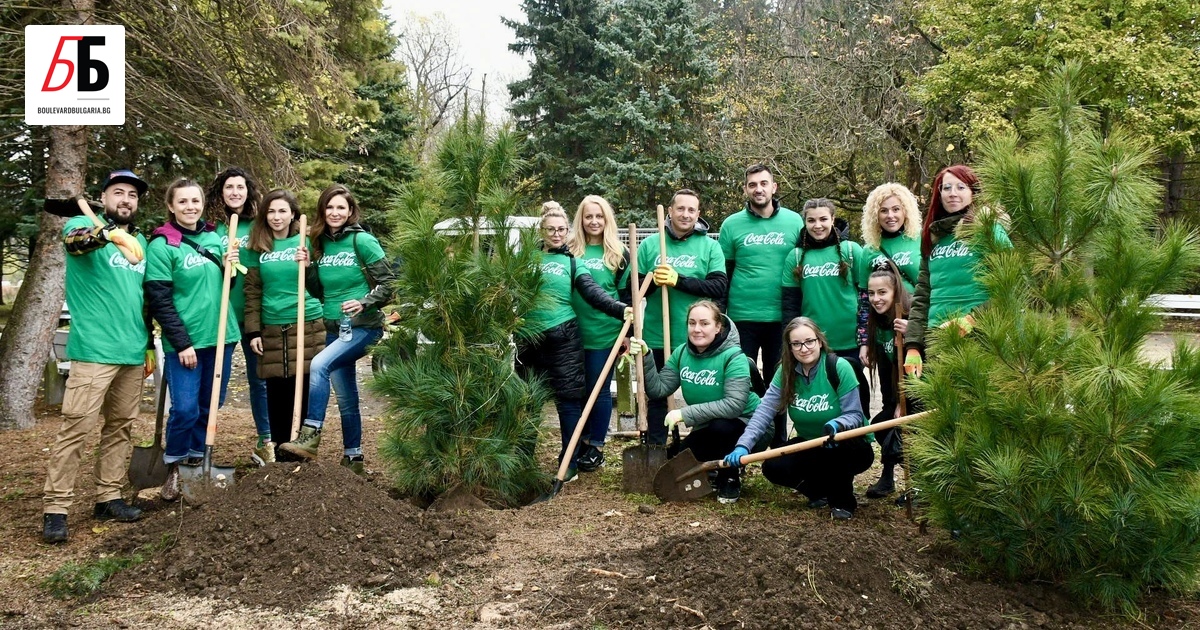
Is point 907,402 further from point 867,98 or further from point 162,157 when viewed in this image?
point 867,98

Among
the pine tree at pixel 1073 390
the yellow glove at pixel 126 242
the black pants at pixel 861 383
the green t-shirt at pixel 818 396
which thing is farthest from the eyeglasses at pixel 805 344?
the yellow glove at pixel 126 242

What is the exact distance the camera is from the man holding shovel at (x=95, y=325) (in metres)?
4.61

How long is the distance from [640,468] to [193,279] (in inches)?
108

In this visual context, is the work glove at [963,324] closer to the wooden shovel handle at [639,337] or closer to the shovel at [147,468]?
the wooden shovel handle at [639,337]

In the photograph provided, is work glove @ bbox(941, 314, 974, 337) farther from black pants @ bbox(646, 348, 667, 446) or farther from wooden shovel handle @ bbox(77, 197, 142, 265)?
wooden shovel handle @ bbox(77, 197, 142, 265)

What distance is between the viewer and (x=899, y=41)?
19328mm

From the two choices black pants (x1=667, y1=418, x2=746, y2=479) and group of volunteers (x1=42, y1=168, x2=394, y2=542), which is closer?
group of volunteers (x1=42, y1=168, x2=394, y2=542)

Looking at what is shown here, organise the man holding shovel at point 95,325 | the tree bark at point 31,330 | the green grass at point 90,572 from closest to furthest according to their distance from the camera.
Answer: the green grass at point 90,572
the man holding shovel at point 95,325
the tree bark at point 31,330

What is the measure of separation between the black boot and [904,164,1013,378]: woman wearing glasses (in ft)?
14.1

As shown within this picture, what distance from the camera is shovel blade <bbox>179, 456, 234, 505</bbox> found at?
4.94 m

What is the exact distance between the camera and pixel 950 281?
4590 millimetres

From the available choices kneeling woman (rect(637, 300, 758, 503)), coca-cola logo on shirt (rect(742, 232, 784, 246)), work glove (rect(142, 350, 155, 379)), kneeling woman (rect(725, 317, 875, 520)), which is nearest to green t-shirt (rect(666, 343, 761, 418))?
kneeling woman (rect(637, 300, 758, 503))

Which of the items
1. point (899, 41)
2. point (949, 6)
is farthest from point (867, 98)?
point (949, 6)

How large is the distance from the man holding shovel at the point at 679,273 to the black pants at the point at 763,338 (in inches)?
11.1
